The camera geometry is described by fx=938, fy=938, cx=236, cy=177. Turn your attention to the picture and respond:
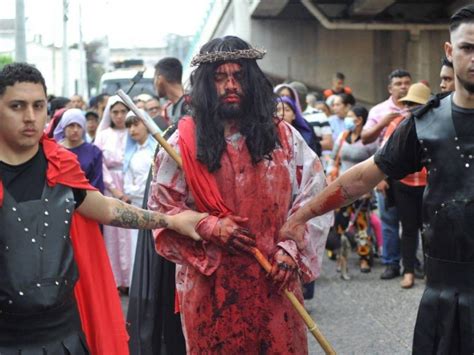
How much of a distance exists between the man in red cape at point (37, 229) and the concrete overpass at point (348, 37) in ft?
49.2

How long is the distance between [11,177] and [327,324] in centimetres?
463

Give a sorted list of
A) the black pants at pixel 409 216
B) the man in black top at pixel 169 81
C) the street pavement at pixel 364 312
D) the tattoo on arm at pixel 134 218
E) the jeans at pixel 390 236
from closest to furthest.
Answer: the tattoo on arm at pixel 134 218 → the man in black top at pixel 169 81 → the street pavement at pixel 364 312 → the black pants at pixel 409 216 → the jeans at pixel 390 236

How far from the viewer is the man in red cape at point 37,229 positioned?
357 centimetres

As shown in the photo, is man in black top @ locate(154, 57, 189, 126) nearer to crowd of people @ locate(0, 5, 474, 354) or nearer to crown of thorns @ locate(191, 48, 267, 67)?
crowd of people @ locate(0, 5, 474, 354)

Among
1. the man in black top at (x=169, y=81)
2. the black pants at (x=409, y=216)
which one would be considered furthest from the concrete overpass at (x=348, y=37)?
the man in black top at (x=169, y=81)

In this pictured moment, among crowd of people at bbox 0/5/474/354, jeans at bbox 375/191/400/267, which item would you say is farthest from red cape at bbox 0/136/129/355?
jeans at bbox 375/191/400/267

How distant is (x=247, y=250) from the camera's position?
4223 millimetres

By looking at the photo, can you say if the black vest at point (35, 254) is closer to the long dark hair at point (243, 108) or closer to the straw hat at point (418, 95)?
the long dark hair at point (243, 108)

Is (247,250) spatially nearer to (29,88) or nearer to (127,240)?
(29,88)

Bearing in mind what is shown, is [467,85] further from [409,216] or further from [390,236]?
[390,236]

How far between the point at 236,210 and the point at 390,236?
5768mm

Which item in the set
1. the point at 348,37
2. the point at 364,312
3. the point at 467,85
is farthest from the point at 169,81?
the point at 348,37

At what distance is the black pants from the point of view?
29.6ft

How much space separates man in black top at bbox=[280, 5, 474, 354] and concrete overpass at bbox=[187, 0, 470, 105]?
14.7 meters
